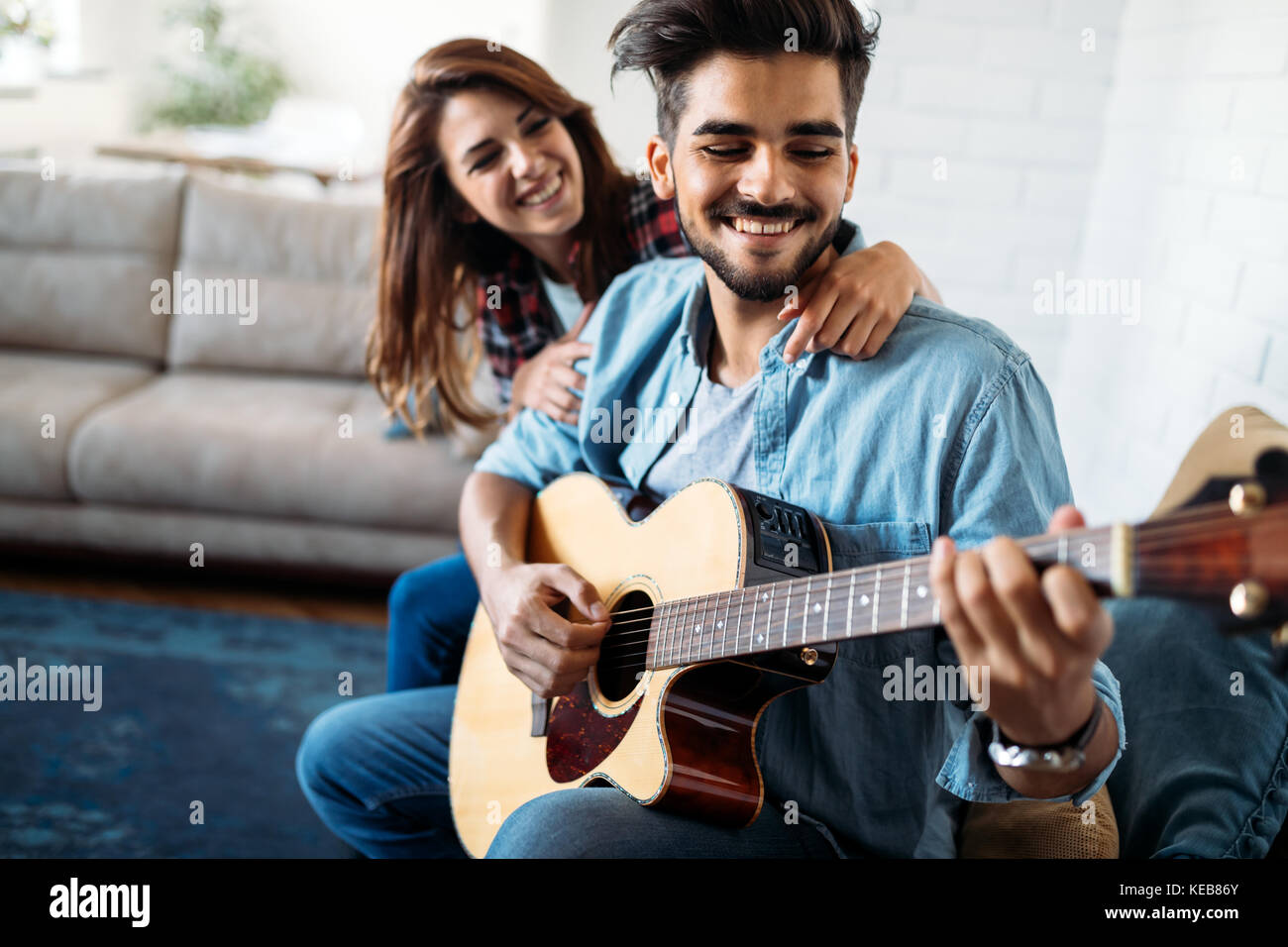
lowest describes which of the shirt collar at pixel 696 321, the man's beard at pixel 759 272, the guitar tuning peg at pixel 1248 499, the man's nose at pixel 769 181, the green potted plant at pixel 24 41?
the guitar tuning peg at pixel 1248 499

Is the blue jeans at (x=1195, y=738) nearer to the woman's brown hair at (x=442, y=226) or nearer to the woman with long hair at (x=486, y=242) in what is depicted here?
the woman with long hair at (x=486, y=242)

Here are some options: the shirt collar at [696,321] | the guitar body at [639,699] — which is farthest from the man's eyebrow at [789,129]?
the guitar body at [639,699]

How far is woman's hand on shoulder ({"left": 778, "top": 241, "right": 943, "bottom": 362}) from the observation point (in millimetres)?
1037

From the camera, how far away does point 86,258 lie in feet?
9.82

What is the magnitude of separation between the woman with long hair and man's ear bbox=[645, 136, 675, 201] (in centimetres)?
20

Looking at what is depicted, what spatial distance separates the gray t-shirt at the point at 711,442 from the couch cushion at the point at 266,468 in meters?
1.24

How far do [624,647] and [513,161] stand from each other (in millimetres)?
930

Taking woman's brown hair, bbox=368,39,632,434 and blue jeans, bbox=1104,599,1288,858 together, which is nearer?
blue jeans, bbox=1104,599,1288,858

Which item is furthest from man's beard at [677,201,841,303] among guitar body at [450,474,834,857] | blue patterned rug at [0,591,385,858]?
blue patterned rug at [0,591,385,858]

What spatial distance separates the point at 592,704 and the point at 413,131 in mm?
1107

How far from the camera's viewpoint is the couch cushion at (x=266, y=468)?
95.8 inches

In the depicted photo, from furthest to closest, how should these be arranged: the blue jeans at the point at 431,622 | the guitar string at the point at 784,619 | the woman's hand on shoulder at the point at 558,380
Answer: the blue jeans at the point at 431,622 → the woman's hand on shoulder at the point at 558,380 → the guitar string at the point at 784,619

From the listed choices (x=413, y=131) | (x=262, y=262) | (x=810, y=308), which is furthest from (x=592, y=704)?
(x=262, y=262)

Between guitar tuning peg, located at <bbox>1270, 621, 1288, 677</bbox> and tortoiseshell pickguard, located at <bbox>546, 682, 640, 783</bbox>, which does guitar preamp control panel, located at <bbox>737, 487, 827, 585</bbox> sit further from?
guitar tuning peg, located at <bbox>1270, 621, 1288, 677</bbox>
